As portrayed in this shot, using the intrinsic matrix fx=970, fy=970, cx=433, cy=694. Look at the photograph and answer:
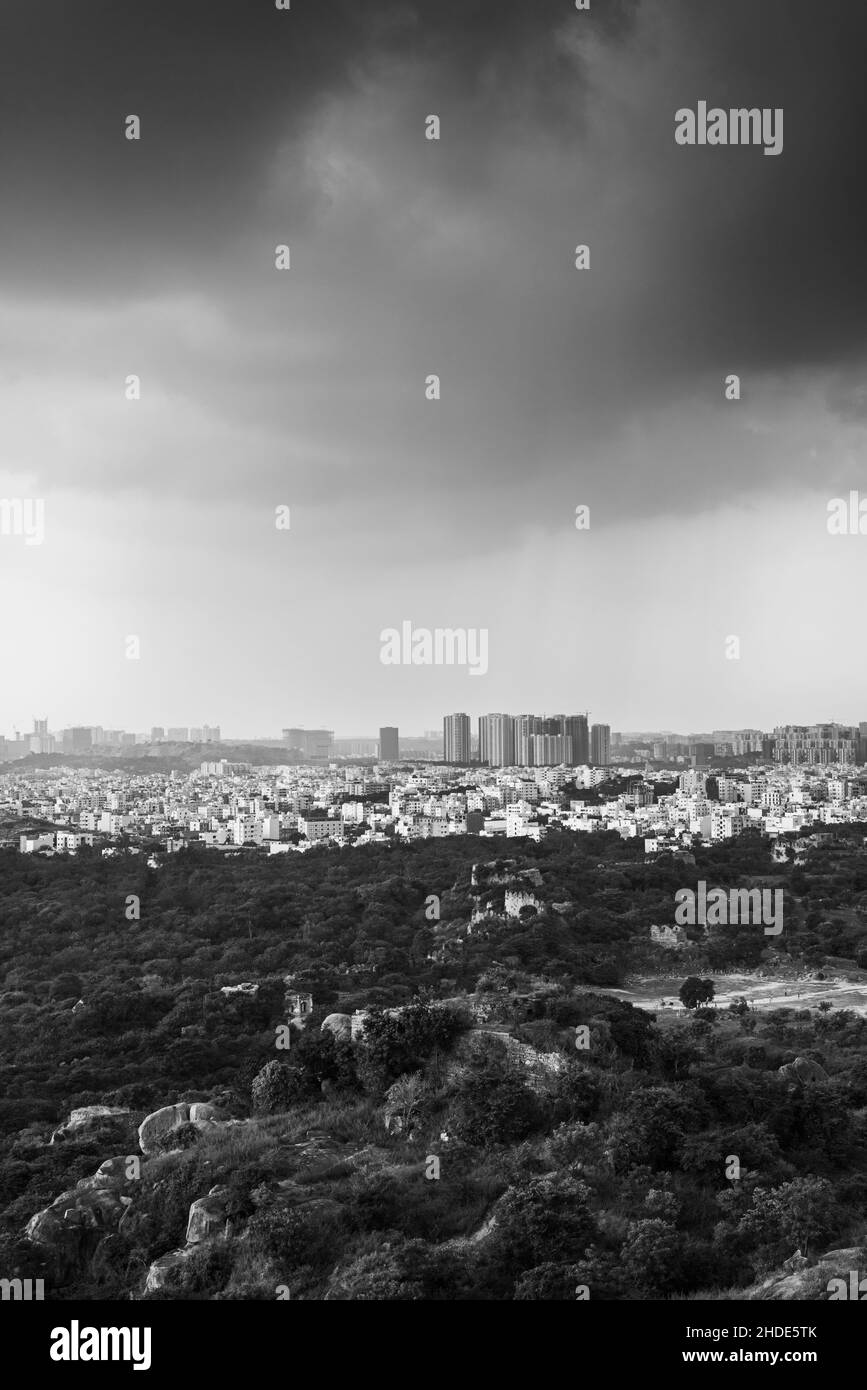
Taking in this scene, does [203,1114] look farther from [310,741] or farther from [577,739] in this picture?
[310,741]

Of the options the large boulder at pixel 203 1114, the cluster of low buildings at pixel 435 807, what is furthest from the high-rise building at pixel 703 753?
the large boulder at pixel 203 1114

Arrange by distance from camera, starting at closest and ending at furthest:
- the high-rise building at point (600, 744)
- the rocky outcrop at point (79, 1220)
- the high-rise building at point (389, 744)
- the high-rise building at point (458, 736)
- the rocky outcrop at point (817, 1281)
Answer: the rocky outcrop at point (817, 1281), the rocky outcrop at point (79, 1220), the high-rise building at point (600, 744), the high-rise building at point (458, 736), the high-rise building at point (389, 744)

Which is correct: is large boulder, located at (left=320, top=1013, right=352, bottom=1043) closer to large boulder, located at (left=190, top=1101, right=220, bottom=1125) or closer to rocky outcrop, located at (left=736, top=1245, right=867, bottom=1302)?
large boulder, located at (left=190, top=1101, right=220, bottom=1125)

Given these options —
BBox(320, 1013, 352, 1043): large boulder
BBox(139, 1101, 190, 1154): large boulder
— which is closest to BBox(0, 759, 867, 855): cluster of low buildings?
BBox(320, 1013, 352, 1043): large boulder

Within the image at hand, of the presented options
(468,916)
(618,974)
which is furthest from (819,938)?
(468,916)

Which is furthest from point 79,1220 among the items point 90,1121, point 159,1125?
point 90,1121

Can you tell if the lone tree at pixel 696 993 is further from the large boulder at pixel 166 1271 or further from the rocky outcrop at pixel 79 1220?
the large boulder at pixel 166 1271
